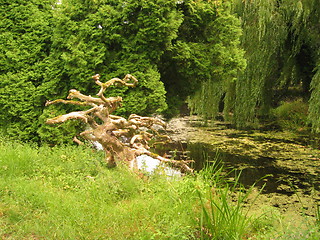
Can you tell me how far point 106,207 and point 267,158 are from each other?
598 cm

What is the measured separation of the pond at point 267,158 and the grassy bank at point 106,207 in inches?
30.3

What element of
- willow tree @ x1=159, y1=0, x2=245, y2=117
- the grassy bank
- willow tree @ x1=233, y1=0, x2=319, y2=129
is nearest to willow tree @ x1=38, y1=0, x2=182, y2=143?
willow tree @ x1=159, y1=0, x2=245, y2=117

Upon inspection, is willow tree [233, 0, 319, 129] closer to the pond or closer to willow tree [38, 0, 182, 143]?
the pond

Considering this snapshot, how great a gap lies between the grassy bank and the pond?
2.52 ft

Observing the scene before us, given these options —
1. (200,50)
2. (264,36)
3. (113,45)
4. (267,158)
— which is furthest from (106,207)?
(264,36)

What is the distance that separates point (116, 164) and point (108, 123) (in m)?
0.68

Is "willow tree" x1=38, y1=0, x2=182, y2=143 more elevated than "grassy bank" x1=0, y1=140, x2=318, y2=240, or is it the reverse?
"willow tree" x1=38, y1=0, x2=182, y2=143

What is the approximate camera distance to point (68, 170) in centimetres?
480

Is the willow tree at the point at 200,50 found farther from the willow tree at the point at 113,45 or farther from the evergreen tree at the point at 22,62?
the evergreen tree at the point at 22,62

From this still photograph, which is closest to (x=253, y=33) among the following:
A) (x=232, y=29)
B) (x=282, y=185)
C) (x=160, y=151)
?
(x=232, y=29)

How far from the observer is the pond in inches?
227

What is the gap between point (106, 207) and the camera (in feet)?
11.6

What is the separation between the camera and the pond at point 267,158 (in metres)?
5.76

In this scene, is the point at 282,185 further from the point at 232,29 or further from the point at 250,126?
the point at 250,126
